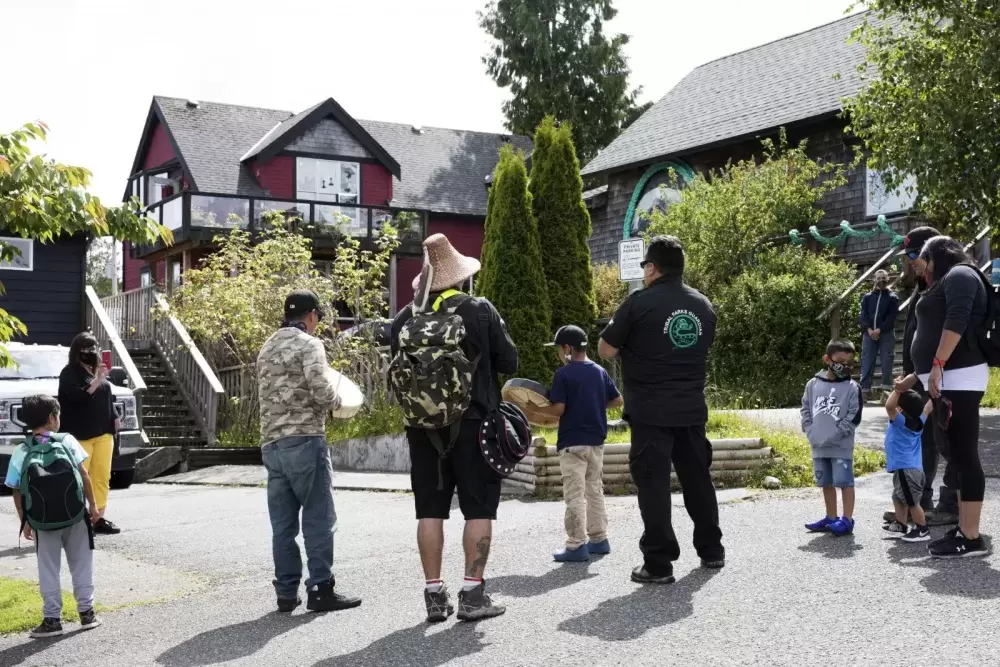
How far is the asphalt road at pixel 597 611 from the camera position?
4953 mm

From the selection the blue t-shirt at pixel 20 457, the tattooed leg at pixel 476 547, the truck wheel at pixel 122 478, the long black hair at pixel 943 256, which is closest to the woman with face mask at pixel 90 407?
the blue t-shirt at pixel 20 457

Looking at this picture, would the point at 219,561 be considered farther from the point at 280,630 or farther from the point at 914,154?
the point at 914,154

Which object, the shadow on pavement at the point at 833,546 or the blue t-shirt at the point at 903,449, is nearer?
the shadow on pavement at the point at 833,546

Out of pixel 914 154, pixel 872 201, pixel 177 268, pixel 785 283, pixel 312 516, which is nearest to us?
pixel 312 516

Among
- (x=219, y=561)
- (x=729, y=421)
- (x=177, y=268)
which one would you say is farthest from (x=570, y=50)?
(x=219, y=561)

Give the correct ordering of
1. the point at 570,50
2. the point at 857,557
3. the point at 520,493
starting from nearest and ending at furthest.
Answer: the point at 857,557 < the point at 520,493 < the point at 570,50

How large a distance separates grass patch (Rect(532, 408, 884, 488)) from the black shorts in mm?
5371

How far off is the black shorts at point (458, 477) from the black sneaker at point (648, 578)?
1008 mm

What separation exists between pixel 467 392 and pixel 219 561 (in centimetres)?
331

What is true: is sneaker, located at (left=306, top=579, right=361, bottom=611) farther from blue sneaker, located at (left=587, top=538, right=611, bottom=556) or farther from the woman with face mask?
the woman with face mask

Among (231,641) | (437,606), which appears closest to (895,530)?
(437,606)

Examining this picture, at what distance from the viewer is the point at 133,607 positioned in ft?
21.9

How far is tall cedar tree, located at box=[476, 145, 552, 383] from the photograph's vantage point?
16156mm

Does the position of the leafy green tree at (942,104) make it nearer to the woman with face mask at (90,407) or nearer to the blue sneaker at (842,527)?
the blue sneaker at (842,527)
